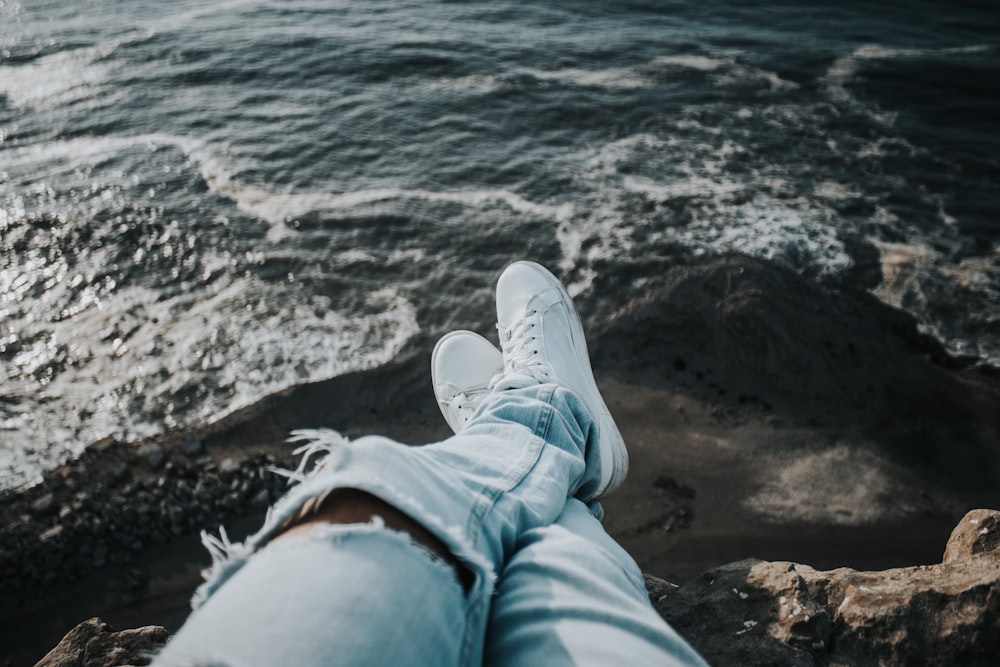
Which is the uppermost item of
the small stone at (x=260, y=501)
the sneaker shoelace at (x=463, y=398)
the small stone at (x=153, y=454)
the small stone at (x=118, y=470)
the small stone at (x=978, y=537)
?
the small stone at (x=978, y=537)

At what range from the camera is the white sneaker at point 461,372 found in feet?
9.41

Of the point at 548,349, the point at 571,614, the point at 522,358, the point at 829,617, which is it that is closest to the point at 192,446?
the point at 522,358

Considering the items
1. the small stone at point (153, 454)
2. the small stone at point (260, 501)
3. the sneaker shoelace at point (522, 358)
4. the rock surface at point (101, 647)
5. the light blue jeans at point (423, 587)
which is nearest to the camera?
the light blue jeans at point (423, 587)

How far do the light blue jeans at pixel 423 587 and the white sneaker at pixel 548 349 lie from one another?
630 mm

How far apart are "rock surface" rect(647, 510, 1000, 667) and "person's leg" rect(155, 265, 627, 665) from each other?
0.47 meters

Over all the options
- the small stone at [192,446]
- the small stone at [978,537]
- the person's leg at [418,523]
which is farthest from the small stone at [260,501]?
the small stone at [978,537]

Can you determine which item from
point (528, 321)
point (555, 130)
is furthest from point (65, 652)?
point (555, 130)

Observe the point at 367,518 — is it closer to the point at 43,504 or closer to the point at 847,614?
the point at 847,614

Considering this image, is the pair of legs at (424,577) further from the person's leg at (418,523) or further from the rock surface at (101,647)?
the rock surface at (101,647)

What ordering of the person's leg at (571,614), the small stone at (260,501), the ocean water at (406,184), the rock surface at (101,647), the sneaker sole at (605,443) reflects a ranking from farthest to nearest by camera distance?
1. the ocean water at (406,184)
2. the small stone at (260,501)
3. the sneaker sole at (605,443)
4. the rock surface at (101,647)
5. the person's leg at (571,614)

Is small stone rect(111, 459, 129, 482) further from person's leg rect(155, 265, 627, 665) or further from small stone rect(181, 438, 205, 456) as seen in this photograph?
person's leg rect(155, 265, 627, 665)

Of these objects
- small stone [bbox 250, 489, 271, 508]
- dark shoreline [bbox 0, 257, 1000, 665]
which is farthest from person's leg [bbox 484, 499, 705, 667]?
small stone [bbox 250, 489, 271, 508]

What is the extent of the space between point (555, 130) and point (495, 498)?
18.0ft

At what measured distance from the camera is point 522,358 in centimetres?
257
